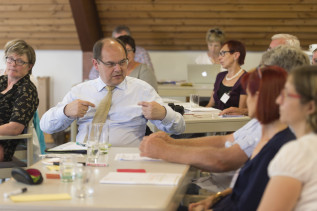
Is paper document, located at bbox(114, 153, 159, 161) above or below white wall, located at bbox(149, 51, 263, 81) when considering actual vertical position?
below

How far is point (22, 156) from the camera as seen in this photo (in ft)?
13.0

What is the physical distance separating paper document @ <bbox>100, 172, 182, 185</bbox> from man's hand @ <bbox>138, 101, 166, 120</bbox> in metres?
1.04

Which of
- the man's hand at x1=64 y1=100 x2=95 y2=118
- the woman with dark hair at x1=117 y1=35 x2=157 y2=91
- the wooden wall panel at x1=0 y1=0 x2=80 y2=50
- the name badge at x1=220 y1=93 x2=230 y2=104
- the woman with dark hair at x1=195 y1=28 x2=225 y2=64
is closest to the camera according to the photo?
the man's hand at x1=64 y1=100 x2=95 y2=118

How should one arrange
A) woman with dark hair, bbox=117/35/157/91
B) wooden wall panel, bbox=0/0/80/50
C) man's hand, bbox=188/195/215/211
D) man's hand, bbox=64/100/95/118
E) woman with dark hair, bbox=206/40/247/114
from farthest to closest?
wooden wall panel, bbox=0/0/80/50 → woman with dark hair, bbox=117/35/157/91 → woman with dark hair, bbox=206/40/247/114 → man's hand, bbox=64/100/95/118 → man's hand, bbox=188/195/215/211

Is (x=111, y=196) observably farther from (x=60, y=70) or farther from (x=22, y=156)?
(x=60, y=70)

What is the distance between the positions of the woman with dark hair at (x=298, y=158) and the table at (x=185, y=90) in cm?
478

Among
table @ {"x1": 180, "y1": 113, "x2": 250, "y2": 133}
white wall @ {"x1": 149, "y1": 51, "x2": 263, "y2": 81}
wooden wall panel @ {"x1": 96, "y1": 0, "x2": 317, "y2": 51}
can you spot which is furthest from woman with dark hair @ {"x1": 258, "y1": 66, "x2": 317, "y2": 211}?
white wall @ {"x1": 149, "y1": 51, "x2": 263, "y2": 81}

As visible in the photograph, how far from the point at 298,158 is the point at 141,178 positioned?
775 millimetres

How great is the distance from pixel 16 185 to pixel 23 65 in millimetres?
2013

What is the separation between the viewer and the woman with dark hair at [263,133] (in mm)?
2045

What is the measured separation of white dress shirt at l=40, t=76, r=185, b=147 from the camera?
11.4ft

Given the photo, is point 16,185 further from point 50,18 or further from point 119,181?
point 50,18

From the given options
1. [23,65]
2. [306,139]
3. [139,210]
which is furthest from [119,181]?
[23,65]

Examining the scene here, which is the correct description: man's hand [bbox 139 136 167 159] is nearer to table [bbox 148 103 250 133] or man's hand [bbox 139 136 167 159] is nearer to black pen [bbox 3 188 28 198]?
black pen [bbox 3 188 28 198]
